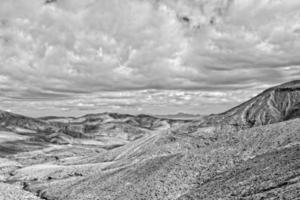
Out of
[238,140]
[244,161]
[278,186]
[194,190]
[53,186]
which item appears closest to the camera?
[278,186]

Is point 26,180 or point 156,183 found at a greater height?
point 156,183

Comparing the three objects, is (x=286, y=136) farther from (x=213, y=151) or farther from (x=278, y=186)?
(x=278, y=186)

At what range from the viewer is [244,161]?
68.5 m

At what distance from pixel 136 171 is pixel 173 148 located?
114ft

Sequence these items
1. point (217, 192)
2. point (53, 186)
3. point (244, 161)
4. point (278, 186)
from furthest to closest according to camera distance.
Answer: point (53, 186)
point (244, 161)
point (217, 192)
point (278, 186)

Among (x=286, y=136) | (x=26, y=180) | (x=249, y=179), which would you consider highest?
(x=286, y=136)

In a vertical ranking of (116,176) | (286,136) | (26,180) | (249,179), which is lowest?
(26,180)

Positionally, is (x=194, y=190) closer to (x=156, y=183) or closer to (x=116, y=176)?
(x=156, y=183)

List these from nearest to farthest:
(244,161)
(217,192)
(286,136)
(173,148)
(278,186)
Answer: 1. (278,186)
2. (217,192)
3. (244,161)
4. (286,136)
5. (173,148)

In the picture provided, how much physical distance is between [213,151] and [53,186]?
47871mm

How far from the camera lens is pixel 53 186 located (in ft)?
299

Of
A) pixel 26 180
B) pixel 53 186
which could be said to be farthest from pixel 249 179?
pixel 26 180

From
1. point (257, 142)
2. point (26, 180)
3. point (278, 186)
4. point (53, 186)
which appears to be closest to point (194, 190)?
point (278, 186)

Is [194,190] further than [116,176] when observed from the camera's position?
No
